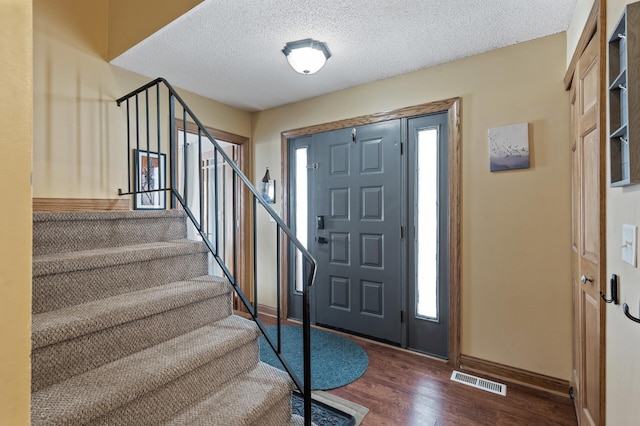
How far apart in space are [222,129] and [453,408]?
3247mm

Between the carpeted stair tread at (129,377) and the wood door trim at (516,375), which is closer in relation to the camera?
the carpeted stair tread at (129,377)

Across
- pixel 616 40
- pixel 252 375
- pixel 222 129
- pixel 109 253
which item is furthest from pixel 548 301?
pixel 222 129

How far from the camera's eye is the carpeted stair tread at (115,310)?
118 cm

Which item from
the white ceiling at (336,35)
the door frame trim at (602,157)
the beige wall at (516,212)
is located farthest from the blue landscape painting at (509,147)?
the door frame trim at (602,157)

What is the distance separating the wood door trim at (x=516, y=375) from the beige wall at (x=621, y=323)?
1079 millimetres

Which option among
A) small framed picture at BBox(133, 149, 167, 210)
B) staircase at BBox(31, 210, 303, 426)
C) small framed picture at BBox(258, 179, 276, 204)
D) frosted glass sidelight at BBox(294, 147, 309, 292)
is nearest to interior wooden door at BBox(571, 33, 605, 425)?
staircase at BBox(31, 210, 303, 426)

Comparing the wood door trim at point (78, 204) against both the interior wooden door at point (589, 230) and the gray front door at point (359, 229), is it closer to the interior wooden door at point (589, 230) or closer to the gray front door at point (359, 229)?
the gray front door at point (359, 229)

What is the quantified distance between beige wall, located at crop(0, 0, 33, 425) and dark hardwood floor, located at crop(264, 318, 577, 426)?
5.92 ft

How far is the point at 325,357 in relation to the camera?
2.58 m

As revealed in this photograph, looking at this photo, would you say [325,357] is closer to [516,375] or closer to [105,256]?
[516,375]

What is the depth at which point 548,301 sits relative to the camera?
2.13 metres

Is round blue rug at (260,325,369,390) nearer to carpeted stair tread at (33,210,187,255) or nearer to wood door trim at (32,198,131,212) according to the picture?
carpeted stair tread at (33,210,187,255)

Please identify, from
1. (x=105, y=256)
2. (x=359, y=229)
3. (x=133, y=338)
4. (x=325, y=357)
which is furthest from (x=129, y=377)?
(x=359, y=229)

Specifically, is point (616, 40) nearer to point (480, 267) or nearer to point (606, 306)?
point (606, 306)
